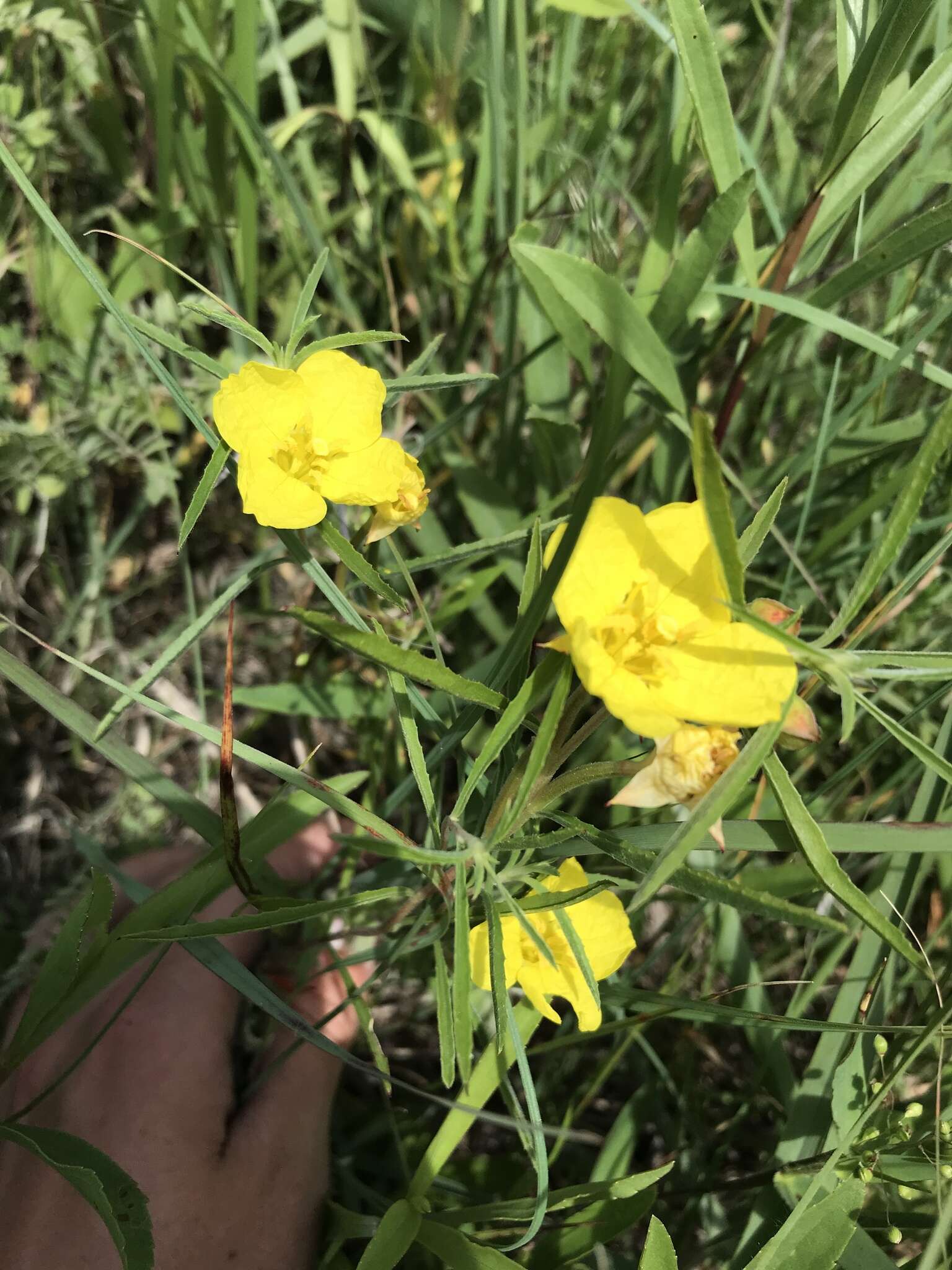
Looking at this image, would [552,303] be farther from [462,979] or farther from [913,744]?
[462,979]

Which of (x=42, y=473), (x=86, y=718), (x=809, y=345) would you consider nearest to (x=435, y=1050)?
(x=86, y=718)

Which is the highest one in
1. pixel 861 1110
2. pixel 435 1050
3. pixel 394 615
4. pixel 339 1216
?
pixel 394 615

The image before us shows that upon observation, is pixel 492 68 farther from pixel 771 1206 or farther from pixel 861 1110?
pixel 771 1206

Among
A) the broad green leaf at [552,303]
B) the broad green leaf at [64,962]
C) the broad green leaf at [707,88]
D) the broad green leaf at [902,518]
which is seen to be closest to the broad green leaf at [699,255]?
the broad green leaf at [707,88]

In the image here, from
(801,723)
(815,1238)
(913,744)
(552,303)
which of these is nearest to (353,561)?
(801,723)

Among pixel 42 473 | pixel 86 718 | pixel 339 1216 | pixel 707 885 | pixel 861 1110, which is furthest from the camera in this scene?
pixel 42 473

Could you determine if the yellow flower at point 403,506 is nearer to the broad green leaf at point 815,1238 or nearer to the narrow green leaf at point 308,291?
the narrow green leaf at point 308,291

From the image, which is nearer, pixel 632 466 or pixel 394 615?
pixel 394 615

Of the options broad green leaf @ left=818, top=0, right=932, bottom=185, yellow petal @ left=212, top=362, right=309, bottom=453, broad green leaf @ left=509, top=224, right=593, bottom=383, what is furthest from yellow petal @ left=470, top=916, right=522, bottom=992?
broad green leaf @ left=818, top=0, right=932, bottom=185
